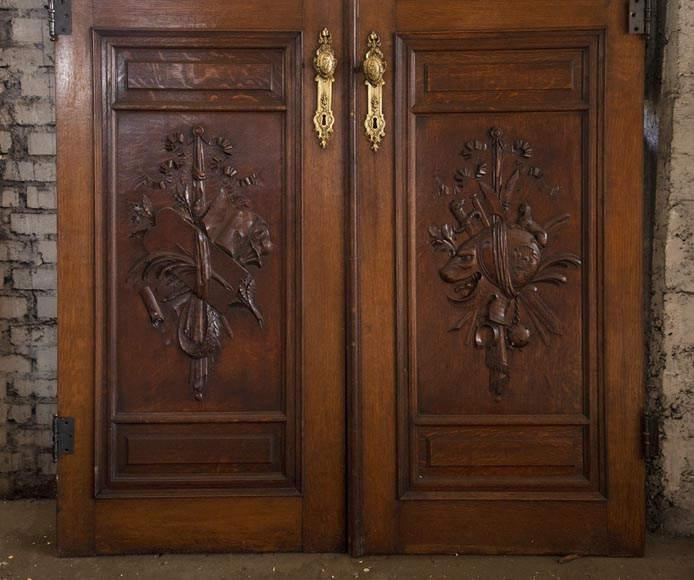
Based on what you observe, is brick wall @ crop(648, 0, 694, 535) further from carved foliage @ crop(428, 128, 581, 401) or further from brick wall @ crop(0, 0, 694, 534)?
carved foliage @ crop(428, 128, 581, 401)

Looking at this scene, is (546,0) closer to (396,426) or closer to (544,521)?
(396,426)

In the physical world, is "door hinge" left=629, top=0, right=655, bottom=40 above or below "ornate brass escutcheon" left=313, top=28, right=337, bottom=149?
above

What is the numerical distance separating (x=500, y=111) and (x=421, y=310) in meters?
0.67

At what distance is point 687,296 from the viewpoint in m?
2.21

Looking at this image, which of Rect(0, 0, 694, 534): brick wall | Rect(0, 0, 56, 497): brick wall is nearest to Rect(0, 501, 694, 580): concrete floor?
Rect(0, 0, 694, 534): brick wall

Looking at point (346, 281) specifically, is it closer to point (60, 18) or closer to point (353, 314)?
point (353, 314)

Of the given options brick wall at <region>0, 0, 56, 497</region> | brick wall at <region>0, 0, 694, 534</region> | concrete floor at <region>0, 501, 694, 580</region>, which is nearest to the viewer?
concrete floor at <region>0, 501, 694, 580</region>

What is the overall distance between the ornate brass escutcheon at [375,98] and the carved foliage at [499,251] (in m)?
0.26

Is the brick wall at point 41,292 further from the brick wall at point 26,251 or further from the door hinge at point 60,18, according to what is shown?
the door hinge at point 60,18

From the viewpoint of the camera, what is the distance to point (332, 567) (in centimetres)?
204

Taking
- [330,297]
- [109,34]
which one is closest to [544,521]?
[330,297]

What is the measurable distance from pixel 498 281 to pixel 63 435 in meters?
1.45

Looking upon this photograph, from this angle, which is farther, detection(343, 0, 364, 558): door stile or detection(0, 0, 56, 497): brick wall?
detection(0, 0, 56, 497): brick wall

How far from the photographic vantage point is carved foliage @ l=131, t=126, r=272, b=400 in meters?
2.09
